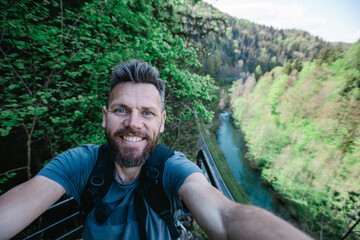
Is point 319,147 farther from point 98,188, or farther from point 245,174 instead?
point 98,188

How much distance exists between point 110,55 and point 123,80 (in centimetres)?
204

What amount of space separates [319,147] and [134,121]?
89.9 feet

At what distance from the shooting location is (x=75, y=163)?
5.40 feet

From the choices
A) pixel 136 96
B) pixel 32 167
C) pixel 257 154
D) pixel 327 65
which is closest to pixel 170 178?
pixel 136 96

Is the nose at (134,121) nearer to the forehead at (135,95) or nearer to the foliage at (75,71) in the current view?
the forehead at (135,95)

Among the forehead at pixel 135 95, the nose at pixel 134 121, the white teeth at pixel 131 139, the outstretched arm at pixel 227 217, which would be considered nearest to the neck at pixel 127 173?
the white teeth at pixel 131 139

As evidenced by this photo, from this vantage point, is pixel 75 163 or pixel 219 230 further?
pixel 75 163

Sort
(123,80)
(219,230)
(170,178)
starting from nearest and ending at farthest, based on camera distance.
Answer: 1. (219,230)
2. (170,178)
3. (123,80)

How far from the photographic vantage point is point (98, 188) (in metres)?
1.57

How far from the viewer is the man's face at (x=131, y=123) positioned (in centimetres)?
174

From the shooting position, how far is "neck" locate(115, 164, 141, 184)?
1758mm

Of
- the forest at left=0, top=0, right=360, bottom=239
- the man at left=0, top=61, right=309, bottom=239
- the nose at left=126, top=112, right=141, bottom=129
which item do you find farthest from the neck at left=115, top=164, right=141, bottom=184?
the forest at left=0, top=0, right=360, bottom=239

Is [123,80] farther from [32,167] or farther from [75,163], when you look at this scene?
[32,167]

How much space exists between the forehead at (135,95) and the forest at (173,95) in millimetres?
1675
